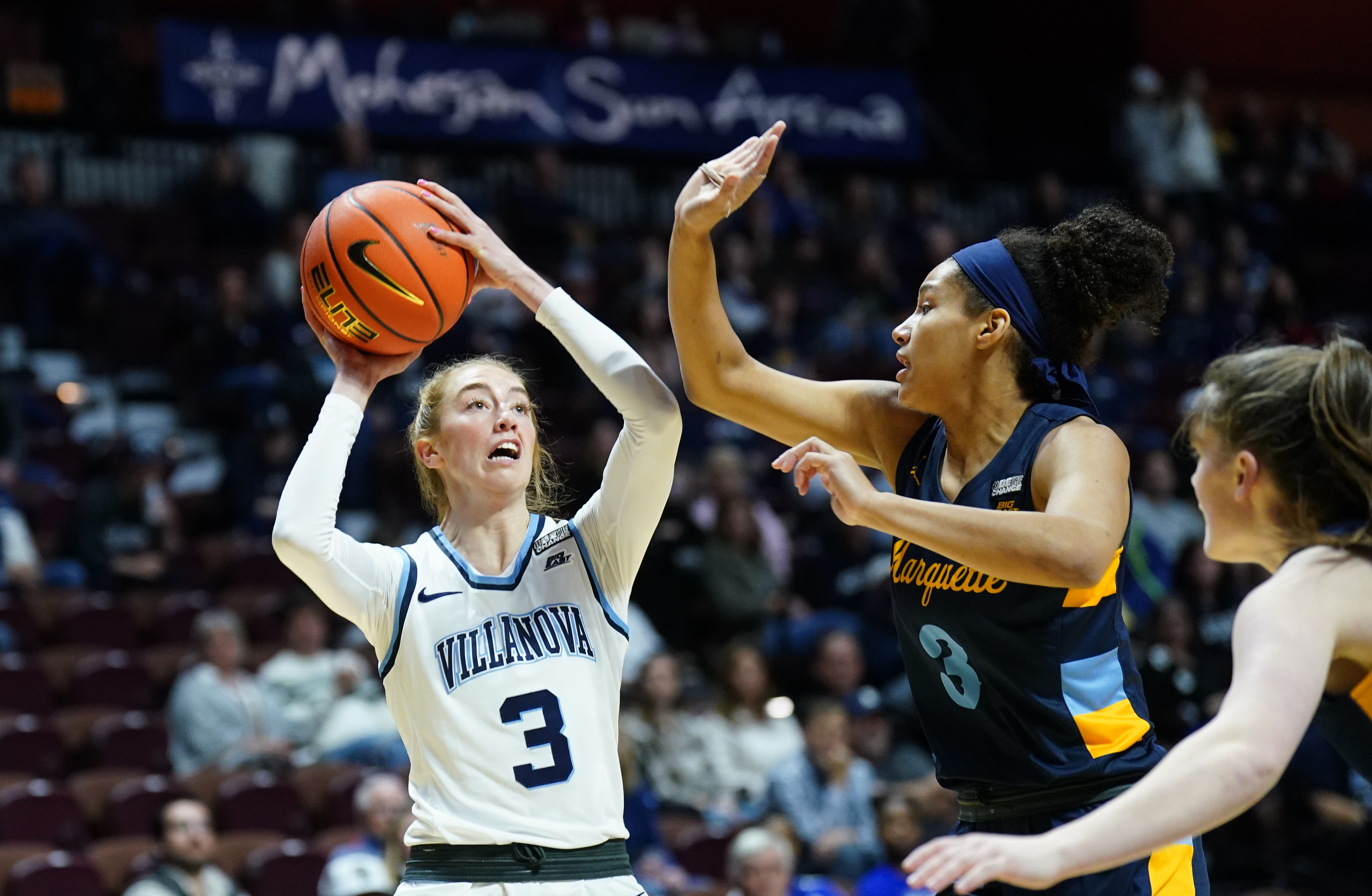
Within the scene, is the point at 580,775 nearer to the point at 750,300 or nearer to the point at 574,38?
the point at 750,300

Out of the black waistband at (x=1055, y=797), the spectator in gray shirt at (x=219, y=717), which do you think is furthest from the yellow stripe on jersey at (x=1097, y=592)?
the spectator in gray shirt at (x=219, y=717)

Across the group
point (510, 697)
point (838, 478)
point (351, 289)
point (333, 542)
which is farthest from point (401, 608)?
point (838, 478)

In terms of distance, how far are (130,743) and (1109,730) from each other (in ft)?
18.3

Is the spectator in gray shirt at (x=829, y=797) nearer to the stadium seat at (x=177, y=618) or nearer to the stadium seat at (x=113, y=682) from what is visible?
the stadium seat at (x=113, y=682)

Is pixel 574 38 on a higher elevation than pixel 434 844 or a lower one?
higher

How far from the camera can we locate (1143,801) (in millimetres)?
1979

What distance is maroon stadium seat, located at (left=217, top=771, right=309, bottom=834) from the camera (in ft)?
22.6

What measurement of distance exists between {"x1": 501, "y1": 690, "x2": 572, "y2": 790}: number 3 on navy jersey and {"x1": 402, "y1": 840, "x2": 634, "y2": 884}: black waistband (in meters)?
0.13

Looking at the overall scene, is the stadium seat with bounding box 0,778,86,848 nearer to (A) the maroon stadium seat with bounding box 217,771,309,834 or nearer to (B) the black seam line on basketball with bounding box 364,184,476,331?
(A) the maroon stadium seat with bounding box 217,771,309,834

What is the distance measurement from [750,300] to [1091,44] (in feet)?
24.7

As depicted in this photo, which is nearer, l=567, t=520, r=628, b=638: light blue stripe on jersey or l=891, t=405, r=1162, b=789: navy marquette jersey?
l=891, t=405, r=1162, b=789: navy marquette jersey

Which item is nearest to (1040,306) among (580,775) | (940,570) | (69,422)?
(940,570)

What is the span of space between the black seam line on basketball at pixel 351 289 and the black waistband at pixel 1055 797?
1524 mm

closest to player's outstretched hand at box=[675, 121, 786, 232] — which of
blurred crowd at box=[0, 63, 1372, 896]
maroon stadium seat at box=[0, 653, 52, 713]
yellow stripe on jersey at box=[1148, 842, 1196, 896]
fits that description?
blurred crowd at box=[0, 63, 1372, 896]
